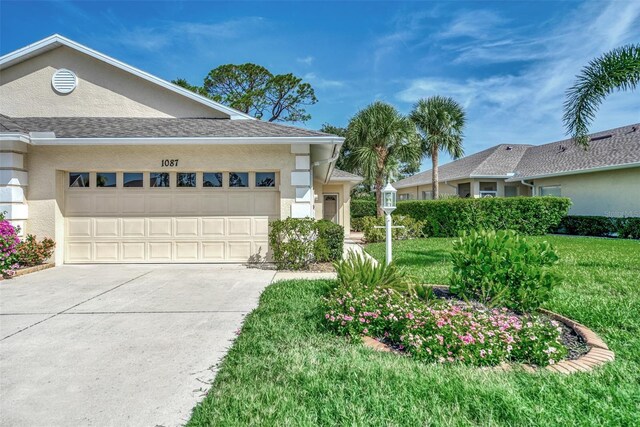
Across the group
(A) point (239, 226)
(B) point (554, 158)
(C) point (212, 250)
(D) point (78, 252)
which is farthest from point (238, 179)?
Answer: (B) point (554, 158)

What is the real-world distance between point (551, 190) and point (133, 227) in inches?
805

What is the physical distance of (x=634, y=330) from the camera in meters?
3.95

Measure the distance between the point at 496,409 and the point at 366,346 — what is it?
140cm

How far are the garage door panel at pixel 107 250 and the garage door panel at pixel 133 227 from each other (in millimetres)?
415

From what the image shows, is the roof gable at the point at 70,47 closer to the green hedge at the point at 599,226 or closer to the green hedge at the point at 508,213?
the green hedge at the point at 508,213

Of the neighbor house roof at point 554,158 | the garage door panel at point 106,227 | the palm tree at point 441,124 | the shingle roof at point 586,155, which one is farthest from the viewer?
the palm tree at point 441,124

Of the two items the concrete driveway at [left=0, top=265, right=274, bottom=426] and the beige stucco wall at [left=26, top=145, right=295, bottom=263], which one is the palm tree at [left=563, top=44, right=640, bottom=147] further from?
the concrete driveway at [left=0, top=265, right=274, bottom=426]

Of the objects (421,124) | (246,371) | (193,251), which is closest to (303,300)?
(246,371)

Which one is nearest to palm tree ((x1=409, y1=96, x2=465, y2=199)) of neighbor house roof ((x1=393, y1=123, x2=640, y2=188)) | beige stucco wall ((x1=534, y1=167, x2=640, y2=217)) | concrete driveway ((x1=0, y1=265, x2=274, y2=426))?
neighbor house roof ((x1=393, y1=123, x2=640, y2=188))

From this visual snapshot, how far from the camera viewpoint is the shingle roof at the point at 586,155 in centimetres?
1559

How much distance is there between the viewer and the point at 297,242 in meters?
8.17

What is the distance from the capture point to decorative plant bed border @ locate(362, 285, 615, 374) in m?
3.02

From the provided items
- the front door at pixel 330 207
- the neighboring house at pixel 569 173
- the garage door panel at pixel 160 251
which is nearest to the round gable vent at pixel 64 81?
the garage door panel at pixel 160 251

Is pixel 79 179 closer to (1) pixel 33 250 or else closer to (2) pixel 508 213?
(1) pixel 33 250
